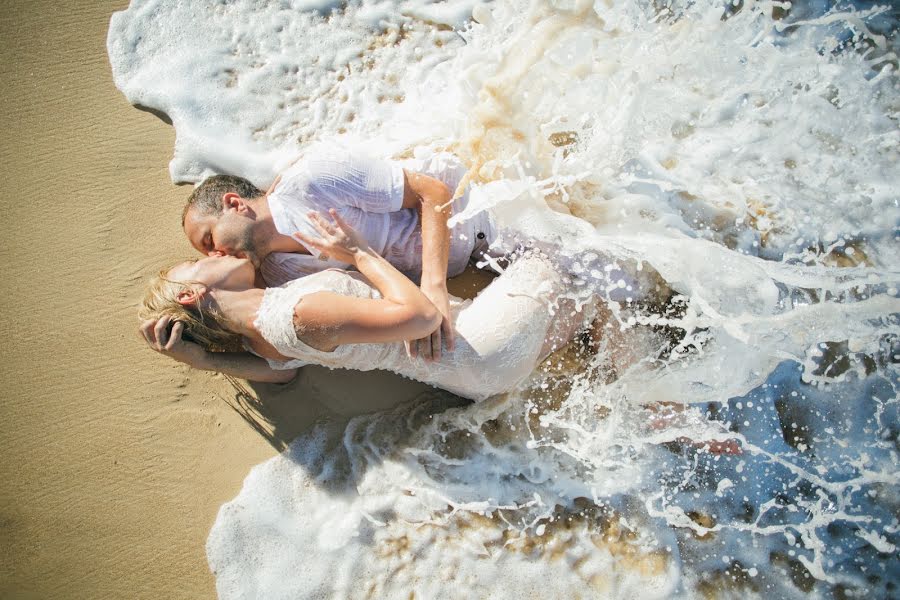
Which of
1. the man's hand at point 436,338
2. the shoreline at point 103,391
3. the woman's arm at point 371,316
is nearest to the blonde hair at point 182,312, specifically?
the woman's arm at point 371,316

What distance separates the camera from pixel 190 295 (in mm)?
2490

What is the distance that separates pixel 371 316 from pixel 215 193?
3.38 feet

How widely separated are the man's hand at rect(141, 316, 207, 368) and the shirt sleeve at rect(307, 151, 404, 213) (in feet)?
2.83

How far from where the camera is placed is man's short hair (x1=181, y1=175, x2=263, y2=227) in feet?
8.80

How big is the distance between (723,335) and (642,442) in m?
0.68

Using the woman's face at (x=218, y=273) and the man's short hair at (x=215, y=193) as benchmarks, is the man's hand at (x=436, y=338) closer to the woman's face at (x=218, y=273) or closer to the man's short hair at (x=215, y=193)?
the woman's face at (x=218, y=273)

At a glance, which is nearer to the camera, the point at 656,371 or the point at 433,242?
the point at 433,242

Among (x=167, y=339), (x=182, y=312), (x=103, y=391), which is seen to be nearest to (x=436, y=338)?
(x=182, y=312)

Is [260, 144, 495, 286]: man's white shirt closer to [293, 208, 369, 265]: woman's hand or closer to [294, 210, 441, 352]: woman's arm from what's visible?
[293, 208, 369, 265]: woman's hand

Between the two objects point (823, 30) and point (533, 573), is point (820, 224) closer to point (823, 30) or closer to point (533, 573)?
point (823, 30)

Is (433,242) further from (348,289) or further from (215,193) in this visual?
(215,193)

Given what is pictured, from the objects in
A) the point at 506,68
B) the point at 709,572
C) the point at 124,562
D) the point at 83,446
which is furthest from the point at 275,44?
the point at 709,572

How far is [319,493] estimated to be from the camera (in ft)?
10.2

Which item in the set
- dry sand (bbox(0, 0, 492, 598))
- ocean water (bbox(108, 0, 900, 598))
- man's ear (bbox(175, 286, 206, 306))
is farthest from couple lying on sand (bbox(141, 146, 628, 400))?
dry sand (bbox(0, 0, 492, 598))
